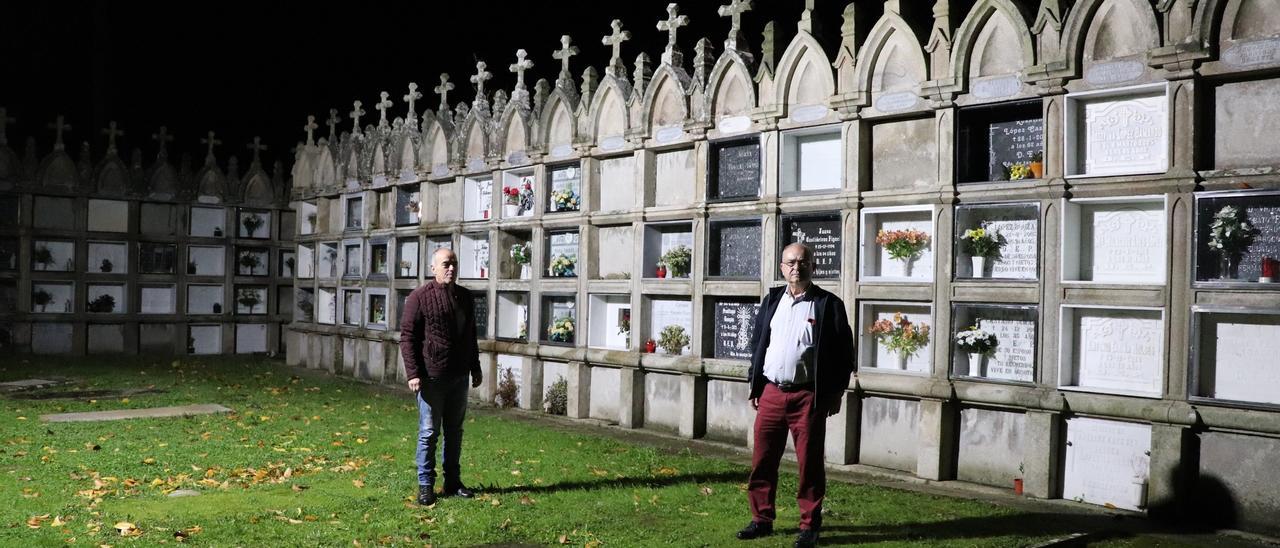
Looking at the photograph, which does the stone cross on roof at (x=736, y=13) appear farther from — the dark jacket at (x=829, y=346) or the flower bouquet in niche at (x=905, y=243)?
the dark jacket at (x=829, y=346)

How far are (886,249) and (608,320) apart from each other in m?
4.03

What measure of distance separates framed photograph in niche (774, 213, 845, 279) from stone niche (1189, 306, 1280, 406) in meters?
3.07

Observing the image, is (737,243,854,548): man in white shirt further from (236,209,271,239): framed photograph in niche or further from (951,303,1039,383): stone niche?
(236,209,271,239): framed photograph in niche

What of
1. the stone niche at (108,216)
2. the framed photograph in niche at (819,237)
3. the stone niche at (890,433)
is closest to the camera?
the stone niche at (890,433)

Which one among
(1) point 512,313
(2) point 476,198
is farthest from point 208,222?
(1) point 512,313

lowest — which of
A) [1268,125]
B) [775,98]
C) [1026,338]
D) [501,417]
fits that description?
[501,417]

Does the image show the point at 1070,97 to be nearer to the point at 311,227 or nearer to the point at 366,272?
the point at 366,272

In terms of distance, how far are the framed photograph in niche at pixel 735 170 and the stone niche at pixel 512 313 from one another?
3.88m

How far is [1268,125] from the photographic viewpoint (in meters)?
6.85

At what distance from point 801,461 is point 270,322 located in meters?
17.5

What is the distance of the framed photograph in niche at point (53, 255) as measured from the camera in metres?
18.7

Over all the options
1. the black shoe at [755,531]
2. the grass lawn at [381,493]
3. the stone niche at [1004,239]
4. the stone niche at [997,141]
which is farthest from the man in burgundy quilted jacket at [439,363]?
the stone niche at [997,141]

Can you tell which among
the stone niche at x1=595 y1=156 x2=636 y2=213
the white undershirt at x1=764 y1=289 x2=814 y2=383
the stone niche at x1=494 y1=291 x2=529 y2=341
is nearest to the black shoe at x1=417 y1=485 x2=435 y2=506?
the white undershirt at x1=764 y1=289 x2=814 y2=383

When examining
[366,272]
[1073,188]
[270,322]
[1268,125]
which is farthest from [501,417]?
[270,322]
